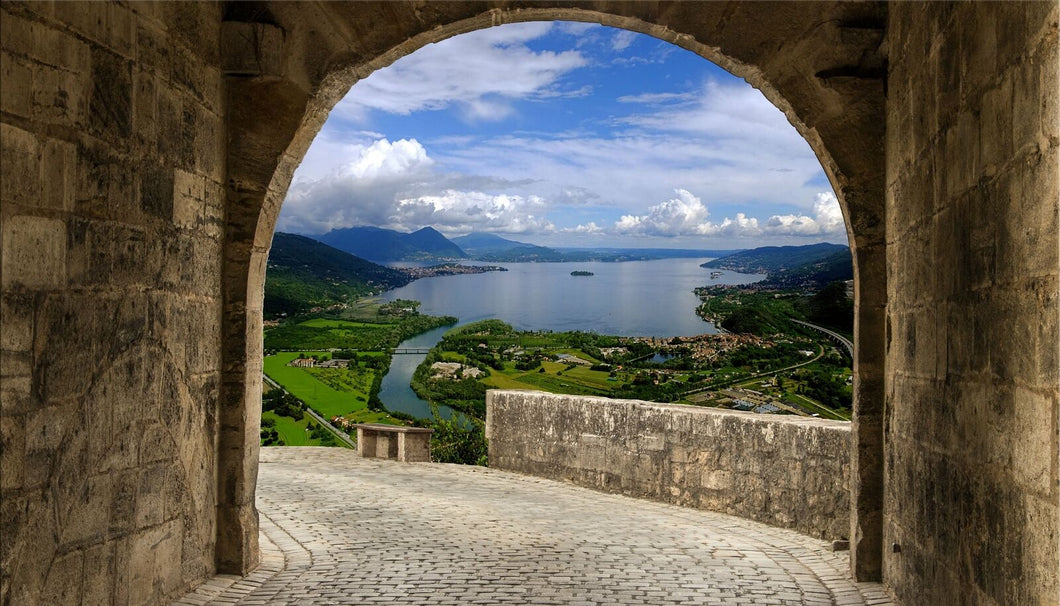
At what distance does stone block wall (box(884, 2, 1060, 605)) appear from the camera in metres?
2.37

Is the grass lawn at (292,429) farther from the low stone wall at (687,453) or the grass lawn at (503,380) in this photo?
the low stone wall at (687,453)

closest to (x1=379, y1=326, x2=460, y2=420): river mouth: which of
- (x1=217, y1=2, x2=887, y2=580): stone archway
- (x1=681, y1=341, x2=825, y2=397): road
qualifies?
(x1=681, y1=341, x2=825, y2=397): road

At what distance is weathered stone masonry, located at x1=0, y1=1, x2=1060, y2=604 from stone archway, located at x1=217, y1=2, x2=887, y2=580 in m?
0.01

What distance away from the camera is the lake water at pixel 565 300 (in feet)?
53.0

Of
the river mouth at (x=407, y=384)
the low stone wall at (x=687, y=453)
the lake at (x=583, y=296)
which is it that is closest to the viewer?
the low stone wall at (x=687, y=453)

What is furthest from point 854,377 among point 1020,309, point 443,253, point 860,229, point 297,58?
point 443,253

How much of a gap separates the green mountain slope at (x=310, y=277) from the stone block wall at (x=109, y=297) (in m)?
10.7

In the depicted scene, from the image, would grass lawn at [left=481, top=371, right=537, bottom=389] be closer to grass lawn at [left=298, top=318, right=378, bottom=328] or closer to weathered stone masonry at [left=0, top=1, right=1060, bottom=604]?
grass lawn at [left=298, top=318, right=378, bottom=328]

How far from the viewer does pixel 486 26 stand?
4.73m

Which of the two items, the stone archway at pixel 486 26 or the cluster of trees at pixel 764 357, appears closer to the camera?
the stone archway at pixel 486 26

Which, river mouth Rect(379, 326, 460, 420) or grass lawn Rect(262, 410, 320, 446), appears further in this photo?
river mouth Rect(379, 326, 460, 420)

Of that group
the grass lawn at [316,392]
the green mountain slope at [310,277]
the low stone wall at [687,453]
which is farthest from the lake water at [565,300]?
the low stone wall at [687,453]

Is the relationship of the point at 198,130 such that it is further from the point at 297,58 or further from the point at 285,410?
the point at 285,410

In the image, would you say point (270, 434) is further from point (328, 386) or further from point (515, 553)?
point (515, 553)
